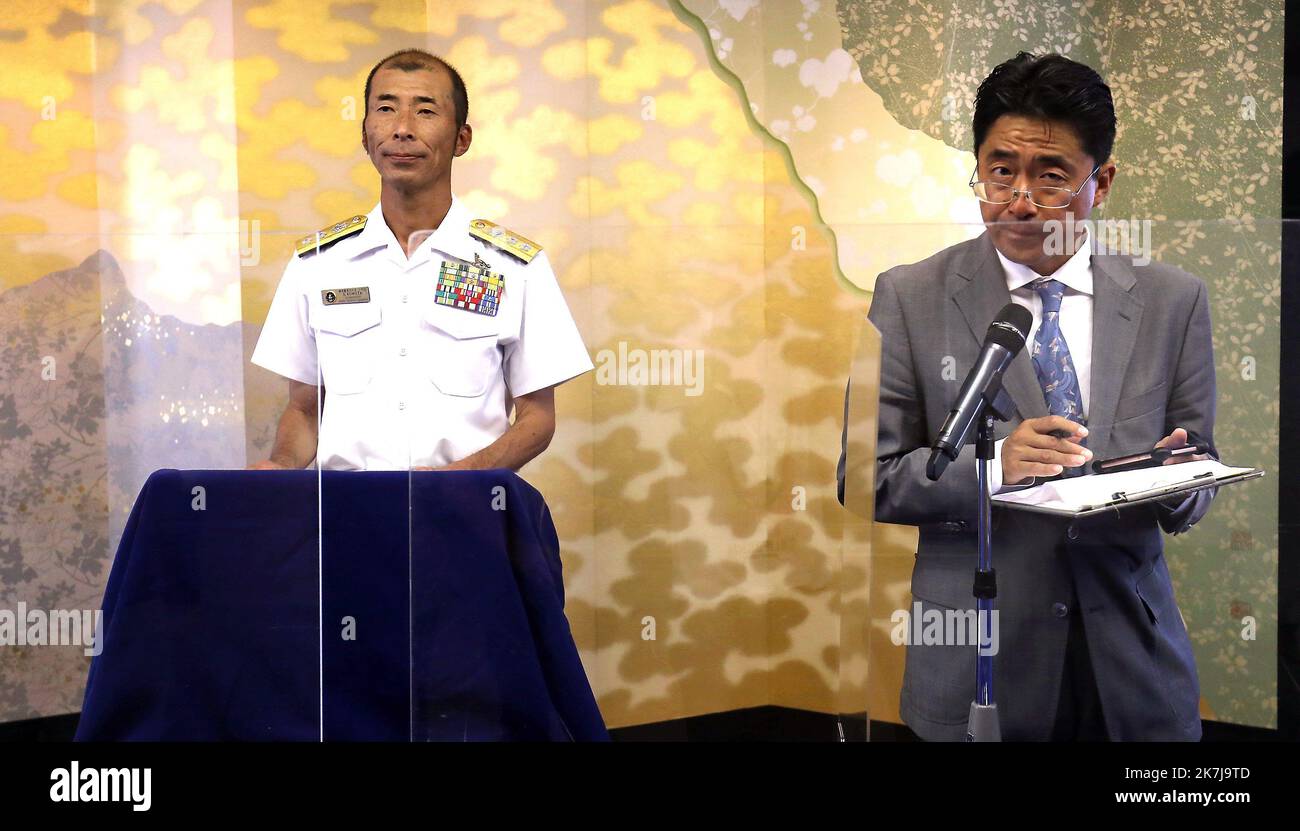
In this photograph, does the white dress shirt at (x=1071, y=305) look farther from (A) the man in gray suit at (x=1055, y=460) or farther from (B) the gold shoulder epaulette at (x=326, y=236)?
(B) the gold shoulder epaulette at (x=326, y=236)

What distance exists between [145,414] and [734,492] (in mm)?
1090

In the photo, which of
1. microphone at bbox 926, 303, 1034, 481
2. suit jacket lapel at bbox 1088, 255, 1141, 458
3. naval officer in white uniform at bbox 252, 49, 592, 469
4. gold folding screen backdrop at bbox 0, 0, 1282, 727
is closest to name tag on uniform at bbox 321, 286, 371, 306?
naval officer in white uniform at bbox 252, 49, 592, 469

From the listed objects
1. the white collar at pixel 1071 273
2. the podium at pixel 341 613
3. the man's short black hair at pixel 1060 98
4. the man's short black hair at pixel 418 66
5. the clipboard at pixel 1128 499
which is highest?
the man's short black hair at pixel 418 66

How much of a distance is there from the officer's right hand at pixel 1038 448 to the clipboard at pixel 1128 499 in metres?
0.06

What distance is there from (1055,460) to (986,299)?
30cm

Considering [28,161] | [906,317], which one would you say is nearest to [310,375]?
[906,317]

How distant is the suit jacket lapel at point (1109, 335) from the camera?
2.02m

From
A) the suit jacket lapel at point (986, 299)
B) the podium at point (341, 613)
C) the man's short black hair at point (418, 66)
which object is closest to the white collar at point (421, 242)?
the man's short black hair at point (418, 66)

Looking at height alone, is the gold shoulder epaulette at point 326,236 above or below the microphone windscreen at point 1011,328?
above

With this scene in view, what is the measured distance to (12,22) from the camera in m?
3.30

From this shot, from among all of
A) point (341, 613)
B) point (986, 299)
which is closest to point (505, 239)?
point (341, 613)

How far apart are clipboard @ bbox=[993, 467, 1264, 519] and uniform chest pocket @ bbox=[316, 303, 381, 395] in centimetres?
114

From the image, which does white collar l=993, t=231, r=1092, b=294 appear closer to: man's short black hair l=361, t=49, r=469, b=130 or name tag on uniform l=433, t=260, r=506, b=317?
name tag on uniform l=433, t=260, r=506, b=317

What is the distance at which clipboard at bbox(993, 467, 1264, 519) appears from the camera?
201 centimetres
